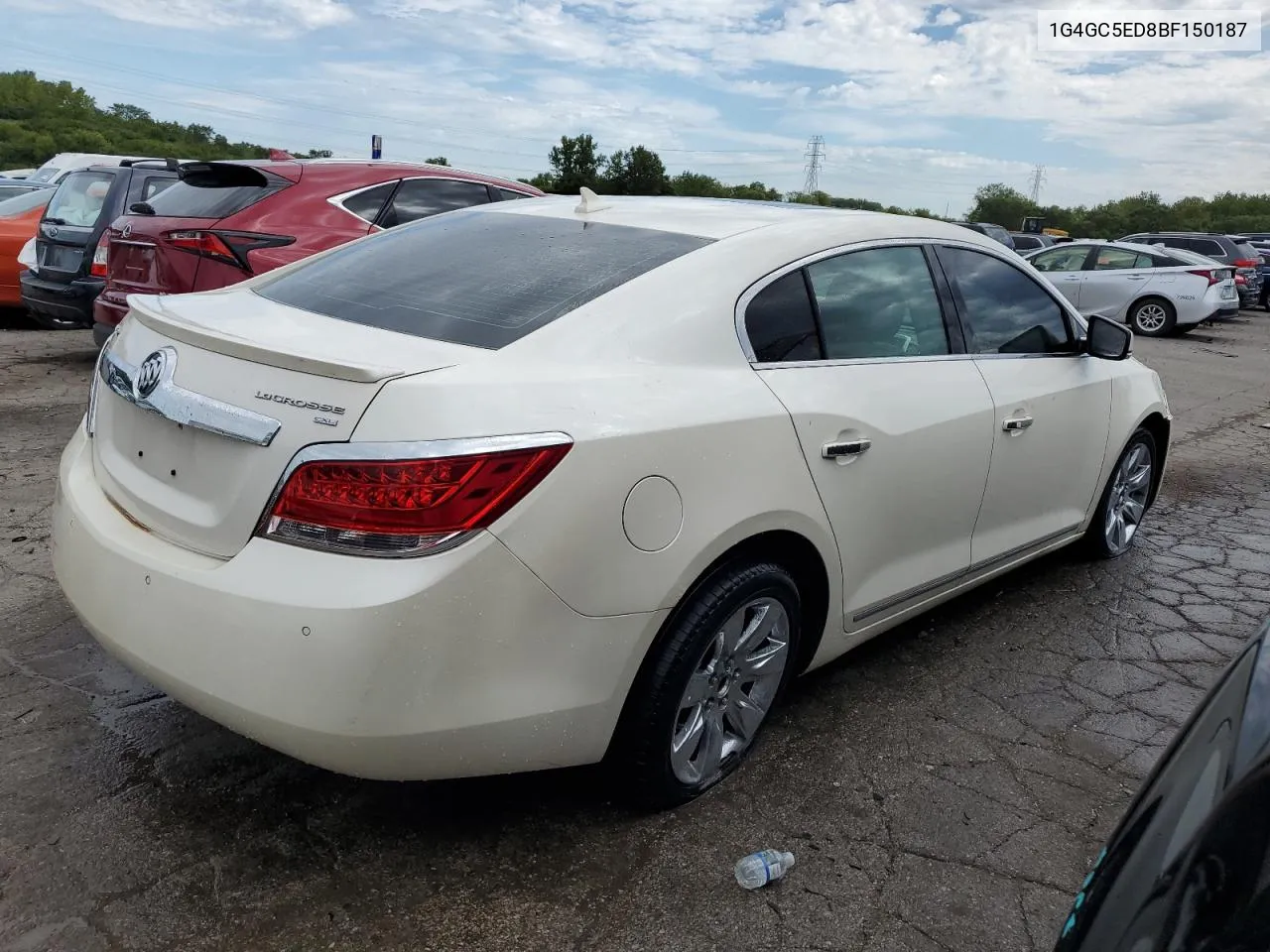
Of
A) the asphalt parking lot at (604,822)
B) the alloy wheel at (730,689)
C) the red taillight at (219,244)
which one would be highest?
the red taillight at (219,244)

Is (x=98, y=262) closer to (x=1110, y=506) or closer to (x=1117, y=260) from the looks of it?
(x=1110, y=506)

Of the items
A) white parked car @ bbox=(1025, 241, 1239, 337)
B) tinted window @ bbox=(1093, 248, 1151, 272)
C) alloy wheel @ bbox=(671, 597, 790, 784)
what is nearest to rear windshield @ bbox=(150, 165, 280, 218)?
alloy wheel @ bbox=(671, 597, 790, 784)

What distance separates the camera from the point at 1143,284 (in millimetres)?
17328

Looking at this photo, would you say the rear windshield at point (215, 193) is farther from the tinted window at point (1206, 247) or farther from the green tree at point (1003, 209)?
the green tree at point (1003, 209)

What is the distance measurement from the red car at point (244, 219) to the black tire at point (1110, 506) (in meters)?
4.56

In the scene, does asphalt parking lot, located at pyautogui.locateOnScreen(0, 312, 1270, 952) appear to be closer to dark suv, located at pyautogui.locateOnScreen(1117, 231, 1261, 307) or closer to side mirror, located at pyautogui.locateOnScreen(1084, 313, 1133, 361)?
side mirror, located at pyautogui.locateOnScreen(1084, 313, 1133, 361)

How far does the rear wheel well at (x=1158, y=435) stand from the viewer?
490 cm

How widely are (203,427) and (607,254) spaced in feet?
3.89

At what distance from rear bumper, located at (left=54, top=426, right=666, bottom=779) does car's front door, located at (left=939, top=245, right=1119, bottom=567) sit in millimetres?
1826

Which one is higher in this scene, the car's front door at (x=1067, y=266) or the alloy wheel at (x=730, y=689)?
the car's front door at (x=1067, y=266)

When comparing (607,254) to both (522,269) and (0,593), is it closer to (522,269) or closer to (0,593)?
(522,269)

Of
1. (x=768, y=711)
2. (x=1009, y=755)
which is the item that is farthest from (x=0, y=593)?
(x=1009, y=755)

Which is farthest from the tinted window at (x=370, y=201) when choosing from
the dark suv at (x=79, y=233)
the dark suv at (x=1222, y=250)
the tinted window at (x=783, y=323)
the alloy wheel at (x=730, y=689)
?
the dark suv at (x=1222, y=250)

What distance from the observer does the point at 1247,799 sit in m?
1.13
